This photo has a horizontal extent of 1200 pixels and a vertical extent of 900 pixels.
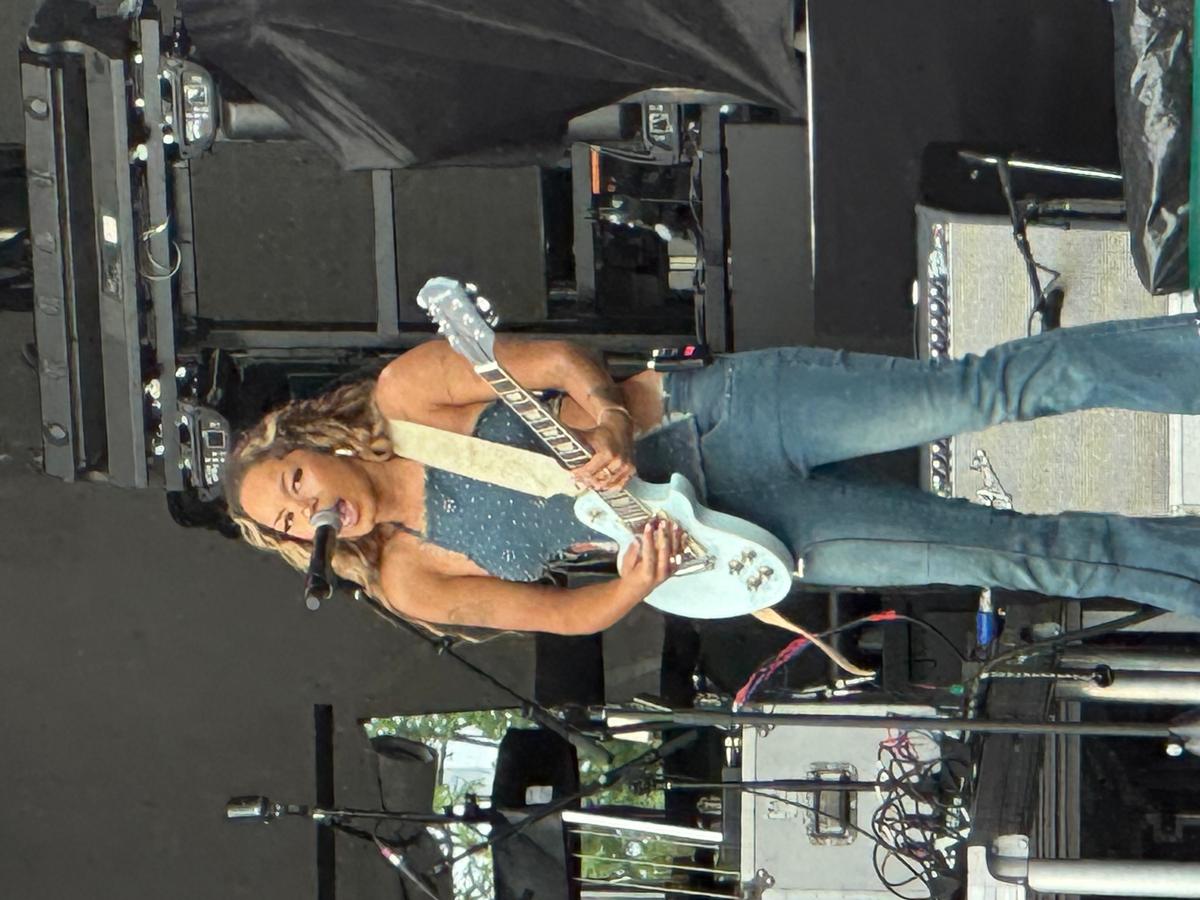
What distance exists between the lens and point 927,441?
260 cm

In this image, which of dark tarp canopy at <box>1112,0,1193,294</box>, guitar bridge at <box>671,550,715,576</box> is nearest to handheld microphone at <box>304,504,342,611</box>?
guitar bridge at <box>671,550,715,576</box>

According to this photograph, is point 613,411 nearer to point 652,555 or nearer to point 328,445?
point 652,555

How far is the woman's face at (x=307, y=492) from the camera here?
99.6 inches

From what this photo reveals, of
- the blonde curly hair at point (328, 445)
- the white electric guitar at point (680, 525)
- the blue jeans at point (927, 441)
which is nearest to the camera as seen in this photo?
the white electric guitar at point (680, 525)

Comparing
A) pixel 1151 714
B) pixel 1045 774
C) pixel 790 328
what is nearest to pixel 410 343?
pixel 790 328

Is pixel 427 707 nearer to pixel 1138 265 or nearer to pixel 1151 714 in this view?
pixel 1151 714

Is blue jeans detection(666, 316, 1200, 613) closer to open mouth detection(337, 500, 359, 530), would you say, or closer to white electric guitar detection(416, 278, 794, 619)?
white electric guitar detection(416, 278, 794, 619)

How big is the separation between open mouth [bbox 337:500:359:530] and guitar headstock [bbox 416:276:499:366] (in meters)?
0.49

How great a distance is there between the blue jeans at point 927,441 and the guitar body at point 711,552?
7 centimetres

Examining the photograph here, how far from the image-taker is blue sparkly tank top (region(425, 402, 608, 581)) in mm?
2643

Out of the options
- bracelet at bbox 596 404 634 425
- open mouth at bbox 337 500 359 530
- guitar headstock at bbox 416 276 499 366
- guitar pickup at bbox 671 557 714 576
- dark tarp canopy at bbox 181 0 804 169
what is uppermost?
dark tarp canopy at bbox 181 0 804 169

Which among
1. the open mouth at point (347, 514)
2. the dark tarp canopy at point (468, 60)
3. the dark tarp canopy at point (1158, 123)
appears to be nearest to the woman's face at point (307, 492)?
the open mouth at point (347, 514)

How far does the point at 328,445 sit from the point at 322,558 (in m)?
0.27

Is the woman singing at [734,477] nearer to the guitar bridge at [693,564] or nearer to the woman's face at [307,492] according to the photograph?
the woman's face at [307,492]
